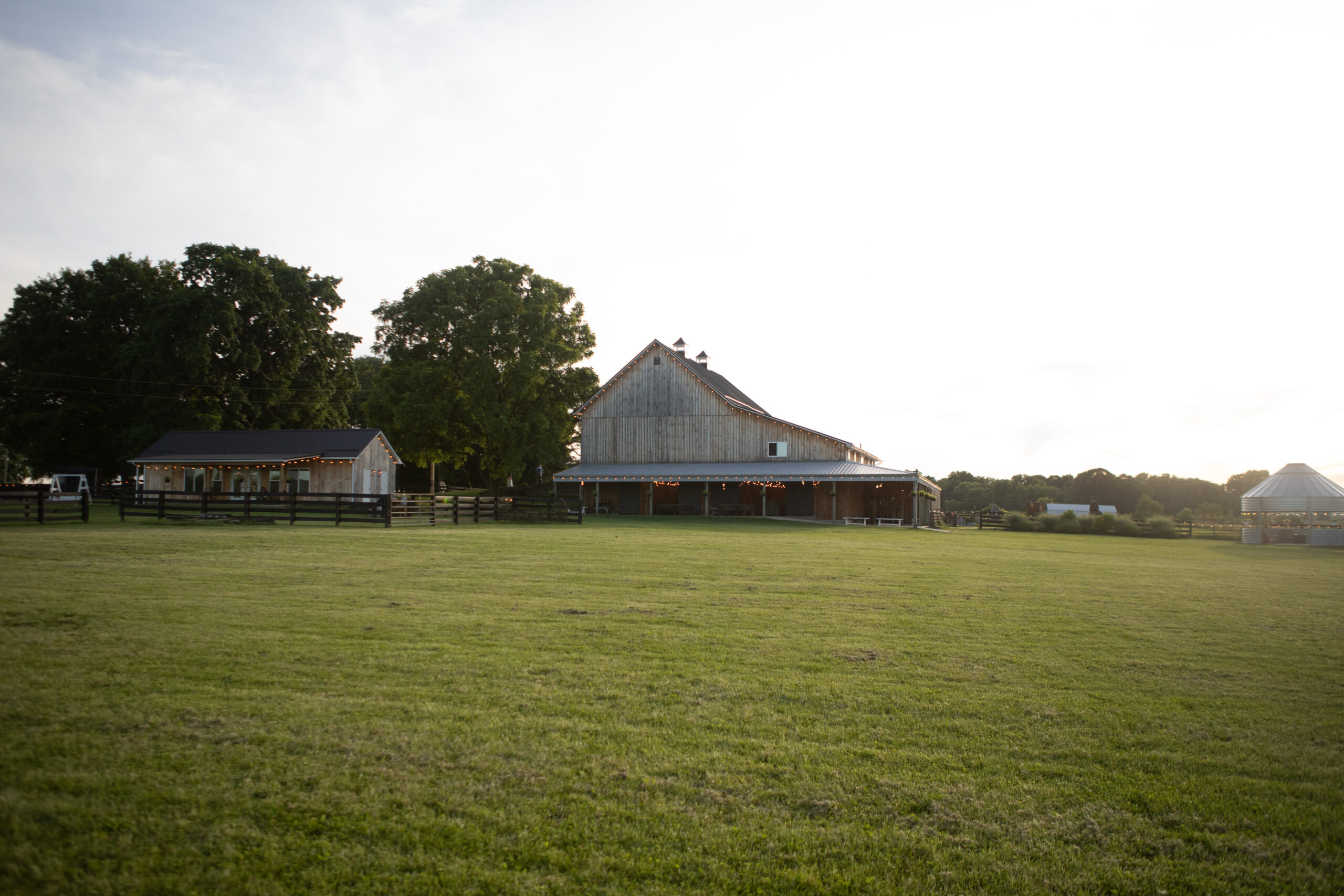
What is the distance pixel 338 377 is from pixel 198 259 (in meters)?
11.1

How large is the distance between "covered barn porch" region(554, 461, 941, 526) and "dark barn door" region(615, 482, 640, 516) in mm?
43

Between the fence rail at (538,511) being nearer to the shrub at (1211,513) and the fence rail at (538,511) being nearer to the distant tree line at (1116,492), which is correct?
the shrub at (1211,513)

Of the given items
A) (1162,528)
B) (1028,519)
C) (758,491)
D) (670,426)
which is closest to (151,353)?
(670,426)

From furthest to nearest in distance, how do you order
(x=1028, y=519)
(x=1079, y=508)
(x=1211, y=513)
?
(x=1079, y=508) < (x=1211, y=513) < (x=1028, y=519)

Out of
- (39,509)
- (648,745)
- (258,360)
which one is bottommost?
(648,745)

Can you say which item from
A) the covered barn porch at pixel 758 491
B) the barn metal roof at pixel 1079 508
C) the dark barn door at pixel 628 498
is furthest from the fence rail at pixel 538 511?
the barn metal roof at pixel 1079 508

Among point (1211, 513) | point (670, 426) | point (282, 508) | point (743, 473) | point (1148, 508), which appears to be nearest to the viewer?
point (282, 508)

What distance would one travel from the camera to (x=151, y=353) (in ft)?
140

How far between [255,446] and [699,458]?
25045mm

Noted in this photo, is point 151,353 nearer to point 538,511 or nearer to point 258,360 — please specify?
point 258,360

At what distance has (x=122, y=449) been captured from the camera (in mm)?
44562

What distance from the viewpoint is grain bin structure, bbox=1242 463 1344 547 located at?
107ft

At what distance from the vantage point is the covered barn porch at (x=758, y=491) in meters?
38.4

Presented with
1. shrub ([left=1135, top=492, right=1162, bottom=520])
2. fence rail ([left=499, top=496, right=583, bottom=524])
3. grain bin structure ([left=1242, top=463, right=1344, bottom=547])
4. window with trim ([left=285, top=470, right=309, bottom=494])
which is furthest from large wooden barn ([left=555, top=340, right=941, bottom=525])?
shrub ([left=1135, top=492, right=1162, bottom=520])
